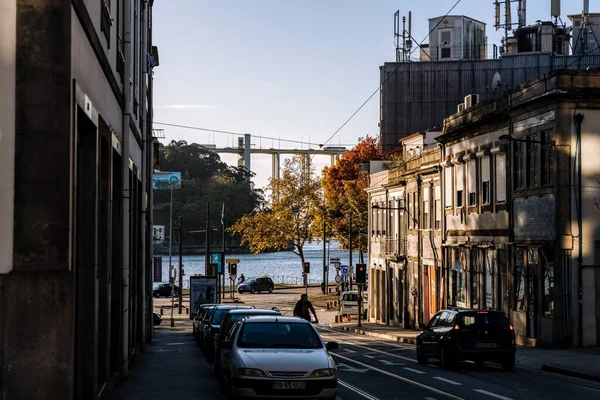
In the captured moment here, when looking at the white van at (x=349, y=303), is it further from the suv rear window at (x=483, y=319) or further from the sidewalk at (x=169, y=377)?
the suv rear window at (x=483, y=319)

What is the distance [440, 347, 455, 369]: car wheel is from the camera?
2428cm

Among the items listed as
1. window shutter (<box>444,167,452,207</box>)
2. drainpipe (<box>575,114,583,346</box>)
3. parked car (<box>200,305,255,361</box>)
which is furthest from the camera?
window shutter (<box>444,167,452,207</box>)

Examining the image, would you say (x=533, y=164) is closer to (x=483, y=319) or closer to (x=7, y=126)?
(x=483, y=319)

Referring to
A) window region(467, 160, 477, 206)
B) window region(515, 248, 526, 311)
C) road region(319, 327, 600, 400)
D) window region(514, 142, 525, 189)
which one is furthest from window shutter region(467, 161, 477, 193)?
road region(319, 327, 600, 400)

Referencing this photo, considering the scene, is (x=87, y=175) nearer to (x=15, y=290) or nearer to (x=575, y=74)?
(x=15, y=290)

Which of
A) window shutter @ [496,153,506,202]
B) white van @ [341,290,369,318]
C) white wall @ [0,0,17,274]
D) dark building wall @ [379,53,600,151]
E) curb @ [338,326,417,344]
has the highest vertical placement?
dark building wall @ [379,53,600,151]

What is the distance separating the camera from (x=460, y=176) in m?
40.6

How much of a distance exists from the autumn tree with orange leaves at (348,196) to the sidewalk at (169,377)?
128 ft

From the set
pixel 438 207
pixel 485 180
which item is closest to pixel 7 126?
pixel 485 180

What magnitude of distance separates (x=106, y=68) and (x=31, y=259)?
17.6 feet

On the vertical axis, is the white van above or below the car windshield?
below

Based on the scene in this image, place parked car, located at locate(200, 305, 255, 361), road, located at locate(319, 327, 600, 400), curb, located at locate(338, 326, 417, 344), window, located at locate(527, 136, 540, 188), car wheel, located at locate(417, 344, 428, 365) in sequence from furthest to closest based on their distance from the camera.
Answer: curb, located at locate(338, 326, 417, 344), window, located at locate(527, 136, 540, 188), car wheel, located at locate(417, 344, 428, 365), parked car, located at locate(200, 305, 255, 361), road, located at locate(319, 327, 600, 400)

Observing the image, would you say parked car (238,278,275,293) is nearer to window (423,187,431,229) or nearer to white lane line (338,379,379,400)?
window (423,187,431,229)

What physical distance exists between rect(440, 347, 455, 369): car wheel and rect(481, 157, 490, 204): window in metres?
13.4
